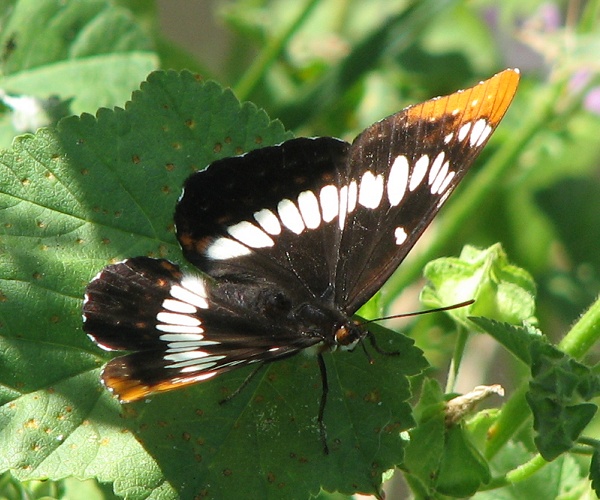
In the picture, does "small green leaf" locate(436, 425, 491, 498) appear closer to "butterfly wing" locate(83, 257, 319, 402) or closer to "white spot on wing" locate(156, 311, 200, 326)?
"butterfly wing" locate(83, 257, 319, 402)

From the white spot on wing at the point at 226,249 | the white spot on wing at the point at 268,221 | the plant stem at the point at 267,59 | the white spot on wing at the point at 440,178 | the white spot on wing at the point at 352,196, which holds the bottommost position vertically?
the plant stem at the point at 267,59

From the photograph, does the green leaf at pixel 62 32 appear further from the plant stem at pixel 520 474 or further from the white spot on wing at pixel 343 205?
the plant stem at pixel 520 474

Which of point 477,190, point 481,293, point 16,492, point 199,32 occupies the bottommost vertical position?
point 199,32

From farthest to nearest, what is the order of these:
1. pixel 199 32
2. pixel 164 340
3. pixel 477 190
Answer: pixel 199 32, pixel 477 190, pixel 164 340

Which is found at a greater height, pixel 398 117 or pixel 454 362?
pixel 398 117

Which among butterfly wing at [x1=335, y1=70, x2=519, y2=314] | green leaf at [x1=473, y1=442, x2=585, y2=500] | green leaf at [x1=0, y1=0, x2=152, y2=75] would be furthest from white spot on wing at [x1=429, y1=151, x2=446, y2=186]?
green leaf at [x1=0, y1=0, x2=152, y2=75]

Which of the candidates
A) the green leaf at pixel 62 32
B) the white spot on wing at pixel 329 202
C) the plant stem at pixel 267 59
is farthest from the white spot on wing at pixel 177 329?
the plant stem at pixel 267 59

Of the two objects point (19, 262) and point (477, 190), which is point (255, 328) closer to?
point (19, 262)

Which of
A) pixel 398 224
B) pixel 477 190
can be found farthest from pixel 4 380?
pixel 477 190
